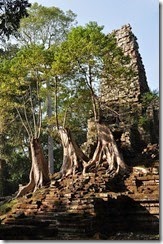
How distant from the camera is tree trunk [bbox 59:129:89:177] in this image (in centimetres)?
961

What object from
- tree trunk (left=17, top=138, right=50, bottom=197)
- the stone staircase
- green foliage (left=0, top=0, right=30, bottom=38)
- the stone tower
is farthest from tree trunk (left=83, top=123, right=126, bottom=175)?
green foliage (left=0, top=0, right=30, bottom=38)

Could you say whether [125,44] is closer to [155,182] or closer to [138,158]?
[138,158]

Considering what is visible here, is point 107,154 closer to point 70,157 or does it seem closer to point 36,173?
point 70,157

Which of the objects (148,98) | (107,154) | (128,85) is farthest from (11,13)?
(148,98)

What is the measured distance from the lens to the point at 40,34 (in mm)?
12688

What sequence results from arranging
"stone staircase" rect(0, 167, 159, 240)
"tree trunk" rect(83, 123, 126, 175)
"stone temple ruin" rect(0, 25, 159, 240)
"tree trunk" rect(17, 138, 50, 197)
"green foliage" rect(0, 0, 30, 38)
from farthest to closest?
"tree trunk" rect(17, 138, 50, 197), "tree trunk" rect(83, 123, 126, 175), "green foliage" rect(0, 0, 30, 38), "stone staircase" rect(0, 167, 159, 240), "stone temple ruin" rect(0, 25, 159, 240)

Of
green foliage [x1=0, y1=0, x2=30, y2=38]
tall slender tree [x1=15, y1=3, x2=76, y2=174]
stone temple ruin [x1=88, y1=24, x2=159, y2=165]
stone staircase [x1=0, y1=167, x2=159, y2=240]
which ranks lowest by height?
stone staircase [x1=0, y1=167, x2=159, y2=240]

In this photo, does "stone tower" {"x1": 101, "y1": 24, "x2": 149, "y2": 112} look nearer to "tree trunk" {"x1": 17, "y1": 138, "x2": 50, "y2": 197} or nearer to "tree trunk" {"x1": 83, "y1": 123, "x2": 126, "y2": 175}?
"tree trunk" {"x1": 83, "y1": 123, "x2": 126, "y2": 175}

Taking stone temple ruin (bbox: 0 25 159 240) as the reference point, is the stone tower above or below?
above

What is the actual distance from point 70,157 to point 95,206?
284 centimetres

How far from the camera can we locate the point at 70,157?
9766 millimetres

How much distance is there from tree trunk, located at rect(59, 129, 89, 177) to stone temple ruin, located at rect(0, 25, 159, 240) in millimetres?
446

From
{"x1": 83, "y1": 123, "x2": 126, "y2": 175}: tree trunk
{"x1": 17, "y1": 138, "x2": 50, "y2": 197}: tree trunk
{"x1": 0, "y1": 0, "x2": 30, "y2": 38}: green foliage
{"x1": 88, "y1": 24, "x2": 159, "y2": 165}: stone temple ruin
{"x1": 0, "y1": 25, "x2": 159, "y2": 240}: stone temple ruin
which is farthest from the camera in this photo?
{"x1": 88, "y1": 24, "x2": 159, "y2": 165}: stone temple ruin

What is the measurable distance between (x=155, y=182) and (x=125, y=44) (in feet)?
17.8
